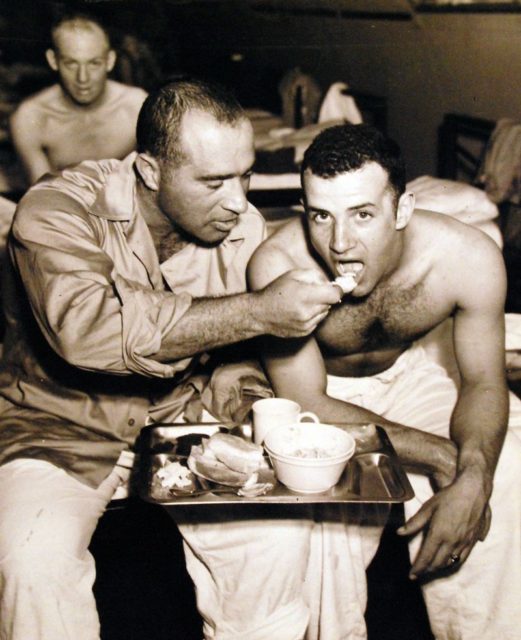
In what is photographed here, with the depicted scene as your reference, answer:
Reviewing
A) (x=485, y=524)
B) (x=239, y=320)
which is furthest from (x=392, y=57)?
(x=485, y=524)

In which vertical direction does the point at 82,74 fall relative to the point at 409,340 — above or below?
above

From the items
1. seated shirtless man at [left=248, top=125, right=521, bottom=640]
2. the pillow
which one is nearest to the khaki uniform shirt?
seated shirtless man at [left=248, top=125, right=521, bottom=640]

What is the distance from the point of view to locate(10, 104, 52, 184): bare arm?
5.26 m

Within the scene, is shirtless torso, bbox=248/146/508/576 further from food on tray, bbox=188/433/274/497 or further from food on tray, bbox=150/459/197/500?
food on tray, bbox=150/459/197/500

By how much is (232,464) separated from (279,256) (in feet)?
2.45

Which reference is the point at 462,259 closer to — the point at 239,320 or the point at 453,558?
the point at 239,320

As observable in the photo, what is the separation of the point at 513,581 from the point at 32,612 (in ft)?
4.50

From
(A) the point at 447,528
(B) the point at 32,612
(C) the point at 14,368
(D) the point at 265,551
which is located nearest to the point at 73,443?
(C) the point at 14,368

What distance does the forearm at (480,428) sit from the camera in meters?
2.06

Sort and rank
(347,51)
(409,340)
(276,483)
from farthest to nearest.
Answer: (347,51), (409,340), (276,483)

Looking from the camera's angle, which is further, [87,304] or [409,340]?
[409,340]

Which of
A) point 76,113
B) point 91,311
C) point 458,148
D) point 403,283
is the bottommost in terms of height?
point 458,148

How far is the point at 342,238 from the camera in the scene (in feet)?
6.70

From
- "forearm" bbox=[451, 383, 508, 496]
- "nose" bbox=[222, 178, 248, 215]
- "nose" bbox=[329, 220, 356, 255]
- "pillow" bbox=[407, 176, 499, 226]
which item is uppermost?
"nose" bbox=[222, 178, 248, 215]
